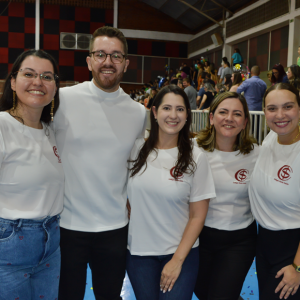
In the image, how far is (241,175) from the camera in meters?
2.04

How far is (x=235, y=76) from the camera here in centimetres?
655

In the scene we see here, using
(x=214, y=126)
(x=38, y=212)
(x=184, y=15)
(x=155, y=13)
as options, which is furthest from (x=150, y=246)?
(x=155, y=13)

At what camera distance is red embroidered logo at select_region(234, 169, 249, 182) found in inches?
79.7

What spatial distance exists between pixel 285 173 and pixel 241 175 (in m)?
0.30

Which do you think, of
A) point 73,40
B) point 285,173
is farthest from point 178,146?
point 73,40

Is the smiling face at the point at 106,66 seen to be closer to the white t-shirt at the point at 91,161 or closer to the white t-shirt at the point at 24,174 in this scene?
the white t-shirt at the point at 91,161

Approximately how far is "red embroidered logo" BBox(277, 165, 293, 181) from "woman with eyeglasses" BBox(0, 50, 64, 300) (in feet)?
3.97

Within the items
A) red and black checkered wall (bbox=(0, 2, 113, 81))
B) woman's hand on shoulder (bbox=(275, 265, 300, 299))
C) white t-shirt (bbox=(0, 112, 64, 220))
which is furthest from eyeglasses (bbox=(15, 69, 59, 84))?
red and black checkered wall (bbox=(0, 2, 113, 81))

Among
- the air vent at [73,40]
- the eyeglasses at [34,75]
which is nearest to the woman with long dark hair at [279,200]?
the eyeglasses at [34,75]

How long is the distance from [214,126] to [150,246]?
90 centimetres

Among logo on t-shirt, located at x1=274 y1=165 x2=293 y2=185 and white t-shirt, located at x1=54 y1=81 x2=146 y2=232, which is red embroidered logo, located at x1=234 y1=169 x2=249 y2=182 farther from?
white t-shirt, located at x1=54 y1=81 x2=146 y2=232

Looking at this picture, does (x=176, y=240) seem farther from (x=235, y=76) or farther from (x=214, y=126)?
(x=235, y=76)

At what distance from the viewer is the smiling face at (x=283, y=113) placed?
1.84 metres

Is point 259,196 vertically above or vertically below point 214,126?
below
